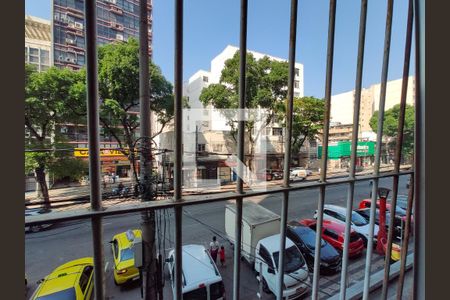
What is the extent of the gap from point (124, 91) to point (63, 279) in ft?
12.0

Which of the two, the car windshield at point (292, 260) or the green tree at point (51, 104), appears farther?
the green tree at point (51, 104)

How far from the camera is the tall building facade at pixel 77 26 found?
363 centimetres

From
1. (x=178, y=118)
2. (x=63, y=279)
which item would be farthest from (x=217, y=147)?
(x=178, y=118)

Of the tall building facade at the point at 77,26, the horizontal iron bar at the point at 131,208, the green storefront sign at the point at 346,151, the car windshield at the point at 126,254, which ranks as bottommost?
the car windshield at the point at 126,254

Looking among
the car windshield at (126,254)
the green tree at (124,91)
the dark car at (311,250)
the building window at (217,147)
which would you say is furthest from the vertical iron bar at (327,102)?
the building window at (217,147)

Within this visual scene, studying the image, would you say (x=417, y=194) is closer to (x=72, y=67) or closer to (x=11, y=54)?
(x=11, y=54)

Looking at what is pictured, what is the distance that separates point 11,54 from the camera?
0.51 meters

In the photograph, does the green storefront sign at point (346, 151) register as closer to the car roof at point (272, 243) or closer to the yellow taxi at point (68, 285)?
the car roof at point (272, 243)

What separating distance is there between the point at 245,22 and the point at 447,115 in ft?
3.59

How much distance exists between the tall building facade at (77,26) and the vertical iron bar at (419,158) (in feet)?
6.84

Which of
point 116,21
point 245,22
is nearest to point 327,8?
point 245,22

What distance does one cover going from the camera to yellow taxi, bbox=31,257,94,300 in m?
2.59

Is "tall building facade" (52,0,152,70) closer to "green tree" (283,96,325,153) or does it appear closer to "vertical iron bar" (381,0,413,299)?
"vertical iron bar" (381,0,413,299)

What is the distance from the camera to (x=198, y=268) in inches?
129
